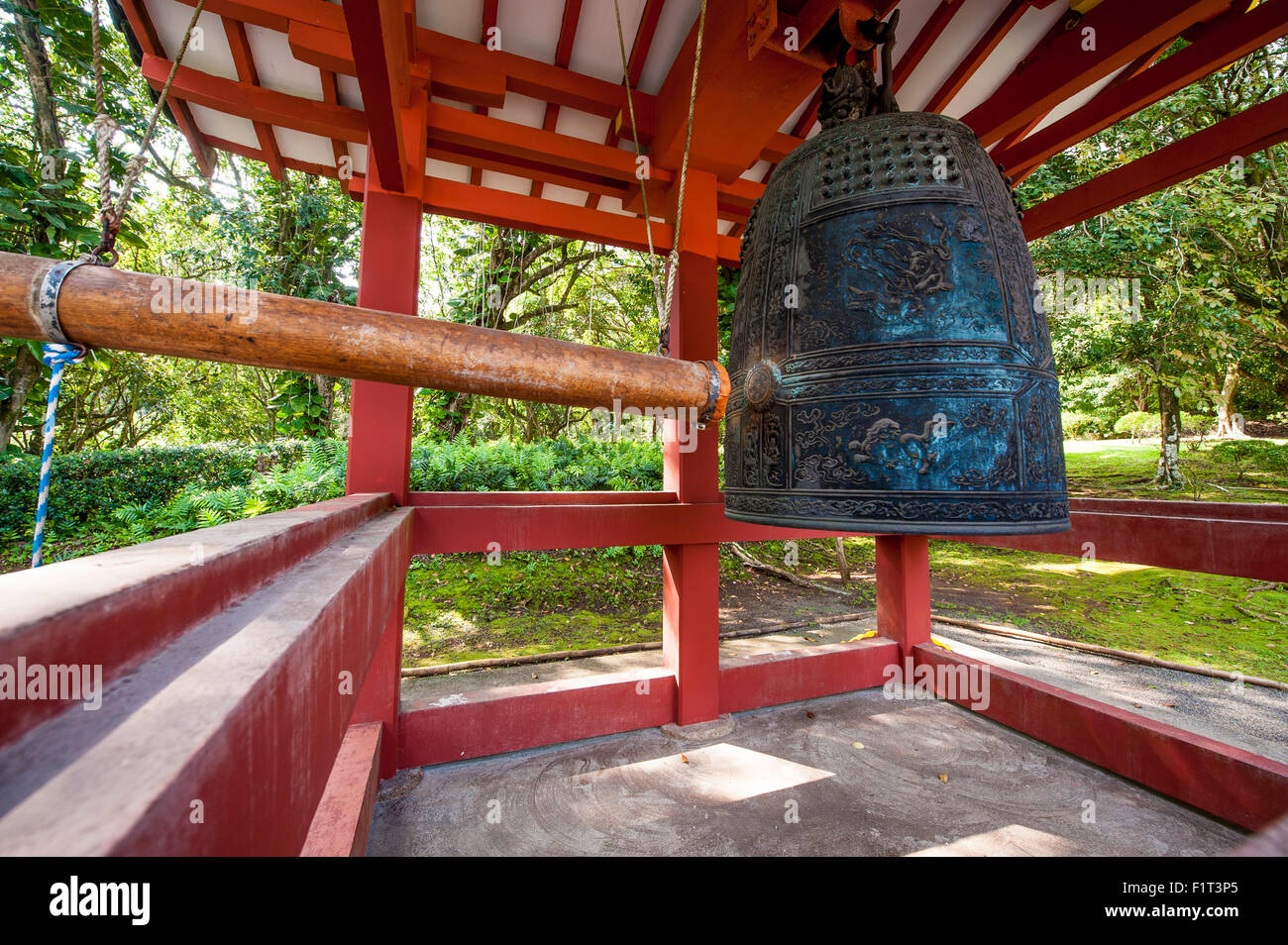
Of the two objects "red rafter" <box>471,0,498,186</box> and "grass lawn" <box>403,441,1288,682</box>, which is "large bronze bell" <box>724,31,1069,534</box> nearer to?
"red rafter" <box>471,0,498,186</box>

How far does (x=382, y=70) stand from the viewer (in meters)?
1.76

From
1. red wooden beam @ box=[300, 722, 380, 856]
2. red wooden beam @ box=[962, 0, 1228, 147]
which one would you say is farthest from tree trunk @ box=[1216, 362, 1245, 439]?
red wooden beam @ box=[300, 722, 380, 856]

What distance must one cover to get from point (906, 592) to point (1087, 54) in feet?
10.3

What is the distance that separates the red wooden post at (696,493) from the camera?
3.09m

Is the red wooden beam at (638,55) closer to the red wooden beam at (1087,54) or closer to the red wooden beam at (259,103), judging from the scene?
the red wooden beam at (259,103)

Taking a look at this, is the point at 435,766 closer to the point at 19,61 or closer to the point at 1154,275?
the point at 19,61

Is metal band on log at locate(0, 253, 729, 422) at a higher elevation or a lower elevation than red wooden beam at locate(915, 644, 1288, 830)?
higher

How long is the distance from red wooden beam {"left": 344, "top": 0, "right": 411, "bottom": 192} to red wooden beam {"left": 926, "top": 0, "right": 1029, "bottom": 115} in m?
2.85

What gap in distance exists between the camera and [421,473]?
6.29 metres

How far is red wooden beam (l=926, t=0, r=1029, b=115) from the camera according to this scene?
2.59 m

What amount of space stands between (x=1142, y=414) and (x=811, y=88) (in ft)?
74.3

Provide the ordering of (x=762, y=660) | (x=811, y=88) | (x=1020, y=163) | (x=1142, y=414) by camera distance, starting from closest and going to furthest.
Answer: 1. (x=811, y=88)
2. (x=1020, y=163)
3. (x=762, y=660)
4. (x=1142, y=414)

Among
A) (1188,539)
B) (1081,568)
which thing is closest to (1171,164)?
(1188,539)

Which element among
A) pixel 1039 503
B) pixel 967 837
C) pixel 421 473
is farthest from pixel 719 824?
pixel 421 473
